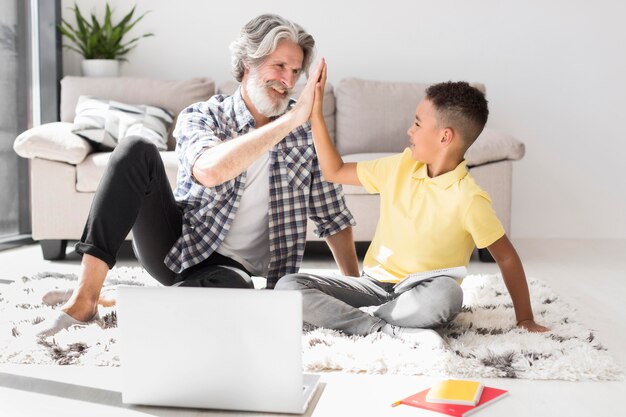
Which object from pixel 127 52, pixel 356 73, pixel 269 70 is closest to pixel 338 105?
pixel 356 73

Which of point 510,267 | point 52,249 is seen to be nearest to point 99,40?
point 52,249

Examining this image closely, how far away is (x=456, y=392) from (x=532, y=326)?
0.60 metres

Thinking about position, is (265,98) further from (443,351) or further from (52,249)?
(52,249)

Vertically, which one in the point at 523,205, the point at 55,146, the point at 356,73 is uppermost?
the point at 356,73

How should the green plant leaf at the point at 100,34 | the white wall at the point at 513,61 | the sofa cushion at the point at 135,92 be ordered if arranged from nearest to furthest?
1. the sofa cushion at the point at 135,92
2. the green plant leaf at the point at 100,34
3. the white wall at the point at 513,61

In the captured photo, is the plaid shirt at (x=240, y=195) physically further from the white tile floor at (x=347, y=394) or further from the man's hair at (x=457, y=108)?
the white tile floor at (x=347, y=394)

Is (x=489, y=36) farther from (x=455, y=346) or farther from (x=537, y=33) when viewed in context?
(x=455, y=346)

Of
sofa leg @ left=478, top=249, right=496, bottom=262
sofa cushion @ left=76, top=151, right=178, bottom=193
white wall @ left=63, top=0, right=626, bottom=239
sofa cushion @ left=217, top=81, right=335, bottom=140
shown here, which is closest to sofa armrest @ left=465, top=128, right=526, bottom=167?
sofa leg @ left=478, top=249, right=496, bottom=262

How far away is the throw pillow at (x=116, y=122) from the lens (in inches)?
156

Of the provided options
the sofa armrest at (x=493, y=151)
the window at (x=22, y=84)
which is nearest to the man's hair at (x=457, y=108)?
the sofa armrest at (x=493, y=151)

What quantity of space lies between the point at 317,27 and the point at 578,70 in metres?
1.51

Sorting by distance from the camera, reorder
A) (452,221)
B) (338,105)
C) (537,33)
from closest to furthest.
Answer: (452,221)
(338,105)
(537,33)

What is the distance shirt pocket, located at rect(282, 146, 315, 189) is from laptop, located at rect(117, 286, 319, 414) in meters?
0.88

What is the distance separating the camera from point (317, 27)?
4.84 meters
